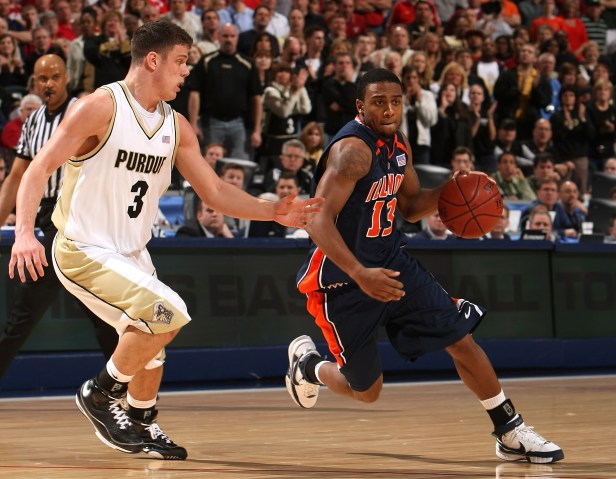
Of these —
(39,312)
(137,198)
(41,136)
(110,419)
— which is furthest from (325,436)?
(41,136)

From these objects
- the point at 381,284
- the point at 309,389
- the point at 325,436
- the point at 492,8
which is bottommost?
the point at 325,436

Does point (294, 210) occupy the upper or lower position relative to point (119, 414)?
upper

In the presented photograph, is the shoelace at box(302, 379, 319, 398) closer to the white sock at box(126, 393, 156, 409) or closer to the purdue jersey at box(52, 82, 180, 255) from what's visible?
the white sock at box(126, 393, 156, 409)

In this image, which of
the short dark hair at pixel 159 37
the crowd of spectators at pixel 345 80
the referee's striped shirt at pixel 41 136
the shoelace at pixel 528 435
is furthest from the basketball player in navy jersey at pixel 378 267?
the crowd of spectators at pixel 345 80

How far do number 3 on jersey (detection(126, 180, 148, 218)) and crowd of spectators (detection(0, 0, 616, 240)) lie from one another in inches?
190

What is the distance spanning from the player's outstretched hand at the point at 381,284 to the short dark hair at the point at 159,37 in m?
1.36

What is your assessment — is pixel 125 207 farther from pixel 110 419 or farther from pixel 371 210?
pixel 371 210

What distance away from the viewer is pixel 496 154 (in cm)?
1518

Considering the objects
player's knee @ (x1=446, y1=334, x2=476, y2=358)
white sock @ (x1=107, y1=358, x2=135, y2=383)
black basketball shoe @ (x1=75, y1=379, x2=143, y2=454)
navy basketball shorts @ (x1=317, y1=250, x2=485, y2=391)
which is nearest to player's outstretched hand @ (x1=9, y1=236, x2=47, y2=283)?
white sock @ (x1=107, y1=358, x2=135, y2=383)

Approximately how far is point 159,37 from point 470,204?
1.81 m

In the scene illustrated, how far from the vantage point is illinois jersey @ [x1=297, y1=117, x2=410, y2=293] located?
5.70 meters

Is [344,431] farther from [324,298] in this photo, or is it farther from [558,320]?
[558,320]

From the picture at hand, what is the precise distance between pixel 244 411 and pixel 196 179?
270 centimetres

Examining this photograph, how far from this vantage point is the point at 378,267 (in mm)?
5766
